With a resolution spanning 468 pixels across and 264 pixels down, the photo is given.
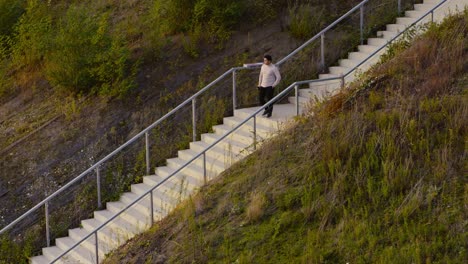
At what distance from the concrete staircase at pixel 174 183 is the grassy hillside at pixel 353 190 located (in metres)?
0.79

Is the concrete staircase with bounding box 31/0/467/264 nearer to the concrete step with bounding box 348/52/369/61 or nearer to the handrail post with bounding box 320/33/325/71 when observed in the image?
the concrete step with bounding box 348/52/369/61

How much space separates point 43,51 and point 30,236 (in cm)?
581

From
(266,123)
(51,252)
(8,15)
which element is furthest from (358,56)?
(8,15)

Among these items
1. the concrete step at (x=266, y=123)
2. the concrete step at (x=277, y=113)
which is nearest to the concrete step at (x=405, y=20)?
the concrete step at (x=277, y=113)

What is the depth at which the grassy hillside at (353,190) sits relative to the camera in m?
11.0

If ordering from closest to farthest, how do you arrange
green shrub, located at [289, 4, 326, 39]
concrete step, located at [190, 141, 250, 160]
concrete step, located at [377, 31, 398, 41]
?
1. concrete step, located at [190, 141, 250, 160]
2. concrete step, located at [377, 31, 398, 41]
3. green shrub, located at [289, 4, 326, 39]

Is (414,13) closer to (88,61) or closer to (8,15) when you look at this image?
(88,61)

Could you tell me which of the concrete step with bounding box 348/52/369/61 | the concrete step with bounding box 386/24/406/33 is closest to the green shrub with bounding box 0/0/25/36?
the concrete step with bounding box 348/52/369/61

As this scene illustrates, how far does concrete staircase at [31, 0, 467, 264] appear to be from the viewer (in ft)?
47.6

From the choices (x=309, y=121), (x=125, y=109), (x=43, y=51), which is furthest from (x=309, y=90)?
(x=43, y=51)

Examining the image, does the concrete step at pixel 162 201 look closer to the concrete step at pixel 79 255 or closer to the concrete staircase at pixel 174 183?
the concrete staircase at pixel 174 183

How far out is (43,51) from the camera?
20.8m

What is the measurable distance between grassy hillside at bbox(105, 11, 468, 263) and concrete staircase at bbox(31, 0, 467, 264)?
793mm

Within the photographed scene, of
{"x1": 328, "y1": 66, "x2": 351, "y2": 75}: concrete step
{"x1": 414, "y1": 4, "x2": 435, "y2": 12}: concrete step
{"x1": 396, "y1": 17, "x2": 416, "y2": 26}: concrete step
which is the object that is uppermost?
{"x1": 414, "y1": 4, "x2": 435, "y2": 12}: concrete step
